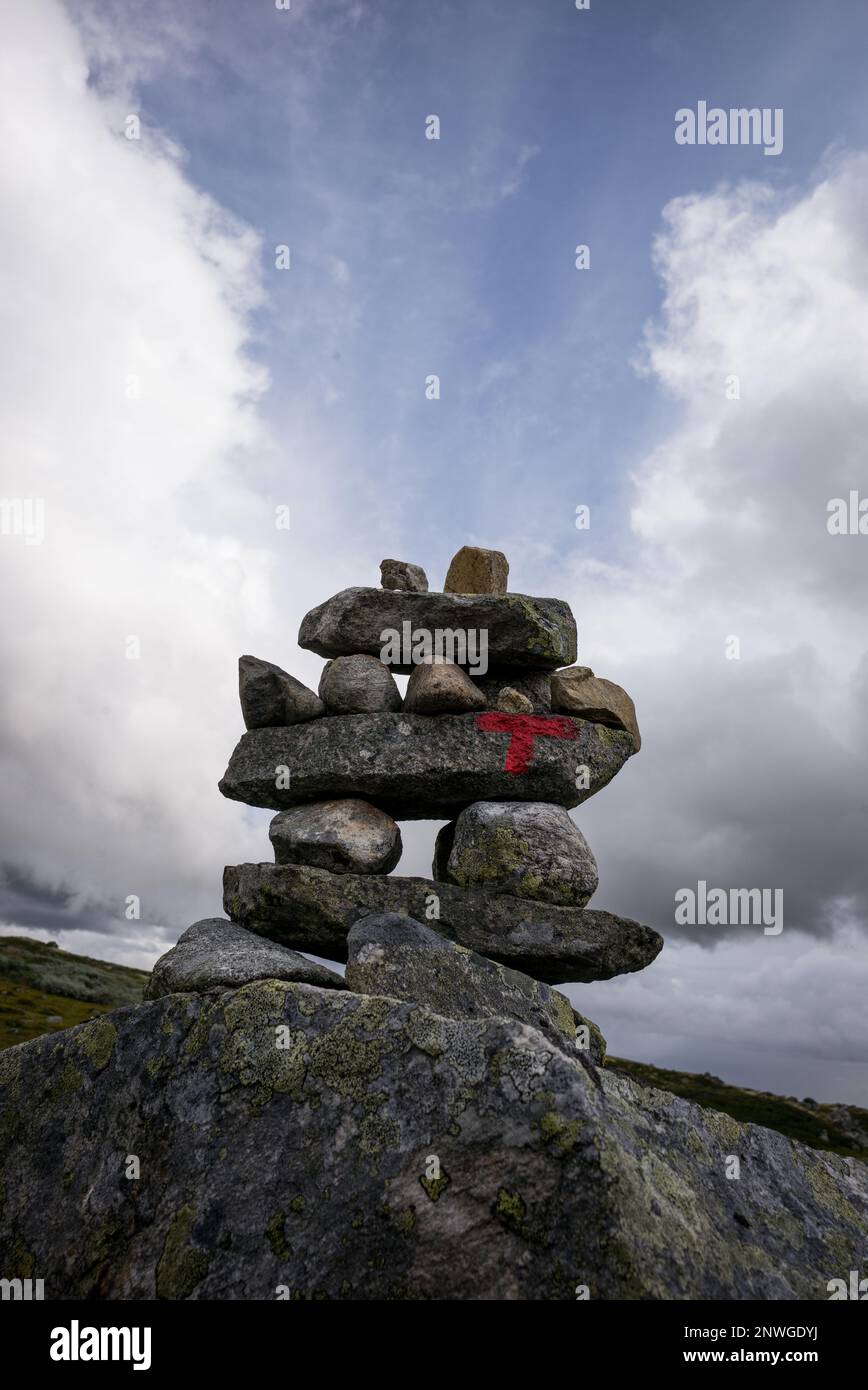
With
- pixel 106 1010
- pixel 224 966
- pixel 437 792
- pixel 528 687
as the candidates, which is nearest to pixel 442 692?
pixel 437 792

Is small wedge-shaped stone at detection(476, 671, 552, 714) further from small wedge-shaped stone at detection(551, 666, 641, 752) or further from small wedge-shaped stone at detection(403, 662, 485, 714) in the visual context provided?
small wedge-shaped stone at detection(403, 662, 485, 714)

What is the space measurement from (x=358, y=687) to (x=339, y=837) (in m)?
2.60

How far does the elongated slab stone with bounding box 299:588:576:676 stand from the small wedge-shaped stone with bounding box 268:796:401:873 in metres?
2.86

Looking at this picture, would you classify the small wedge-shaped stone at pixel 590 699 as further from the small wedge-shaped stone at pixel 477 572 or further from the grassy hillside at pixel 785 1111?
the grassy hillside at pixel 785 1111

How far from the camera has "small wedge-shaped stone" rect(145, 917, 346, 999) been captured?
34.8ft

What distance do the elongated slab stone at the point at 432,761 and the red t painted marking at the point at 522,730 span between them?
16 millimetres

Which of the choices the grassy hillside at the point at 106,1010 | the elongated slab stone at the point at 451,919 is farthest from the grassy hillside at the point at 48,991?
the elongated slab stone at the point at 451,919

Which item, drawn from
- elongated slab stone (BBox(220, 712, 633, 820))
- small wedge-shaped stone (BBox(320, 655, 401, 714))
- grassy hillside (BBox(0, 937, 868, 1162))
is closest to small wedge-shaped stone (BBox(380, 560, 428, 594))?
small wedge-shaped stone (BBox(320, 655, 401, 714))

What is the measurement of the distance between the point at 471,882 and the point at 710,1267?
24.7ft

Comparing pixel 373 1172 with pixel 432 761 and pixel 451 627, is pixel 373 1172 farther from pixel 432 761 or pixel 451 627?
pixel 451 627

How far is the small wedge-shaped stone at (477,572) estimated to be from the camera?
15719mm

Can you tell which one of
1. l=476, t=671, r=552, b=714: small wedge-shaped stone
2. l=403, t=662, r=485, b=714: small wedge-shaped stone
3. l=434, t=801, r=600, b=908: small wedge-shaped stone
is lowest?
l=434, t=801, r=600, b=908: small wedge-shaped stone

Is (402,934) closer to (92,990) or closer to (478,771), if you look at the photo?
(478,771)
